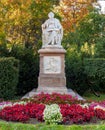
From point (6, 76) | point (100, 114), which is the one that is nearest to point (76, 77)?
point (6, 76)

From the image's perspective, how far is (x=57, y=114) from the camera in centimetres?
628

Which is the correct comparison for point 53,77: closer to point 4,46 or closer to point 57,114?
point 4,46

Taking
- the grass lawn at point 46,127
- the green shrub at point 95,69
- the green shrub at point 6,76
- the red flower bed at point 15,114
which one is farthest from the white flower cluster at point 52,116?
the green shrub at point 95,69

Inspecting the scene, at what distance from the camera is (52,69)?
14.1 meters

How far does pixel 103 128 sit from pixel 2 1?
14960mm

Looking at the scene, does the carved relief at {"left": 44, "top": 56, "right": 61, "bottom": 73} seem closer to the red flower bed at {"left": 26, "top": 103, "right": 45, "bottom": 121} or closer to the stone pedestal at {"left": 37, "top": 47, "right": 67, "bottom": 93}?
the stone pedestal at {"left": 37, "top": 47, "right": 67, "bottom": 93}

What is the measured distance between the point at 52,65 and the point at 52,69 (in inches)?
6.5

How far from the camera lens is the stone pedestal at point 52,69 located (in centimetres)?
1387

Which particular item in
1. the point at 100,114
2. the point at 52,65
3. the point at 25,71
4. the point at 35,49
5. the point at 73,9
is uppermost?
the point at 73,9

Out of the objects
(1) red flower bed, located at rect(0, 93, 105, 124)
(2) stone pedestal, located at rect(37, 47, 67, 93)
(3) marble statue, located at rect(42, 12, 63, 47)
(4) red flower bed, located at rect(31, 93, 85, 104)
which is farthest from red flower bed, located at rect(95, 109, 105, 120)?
(3) marble statue, located at rect(42, 12, 63, 47)

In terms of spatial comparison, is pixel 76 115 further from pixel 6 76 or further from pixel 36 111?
pixel 6 76

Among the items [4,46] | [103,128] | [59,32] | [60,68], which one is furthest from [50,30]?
[103,128]

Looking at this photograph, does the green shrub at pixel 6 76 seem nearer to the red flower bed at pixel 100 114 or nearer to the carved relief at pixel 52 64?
the carved relief at pixel 52 64

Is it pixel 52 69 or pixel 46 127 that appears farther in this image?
pixel 52 69
